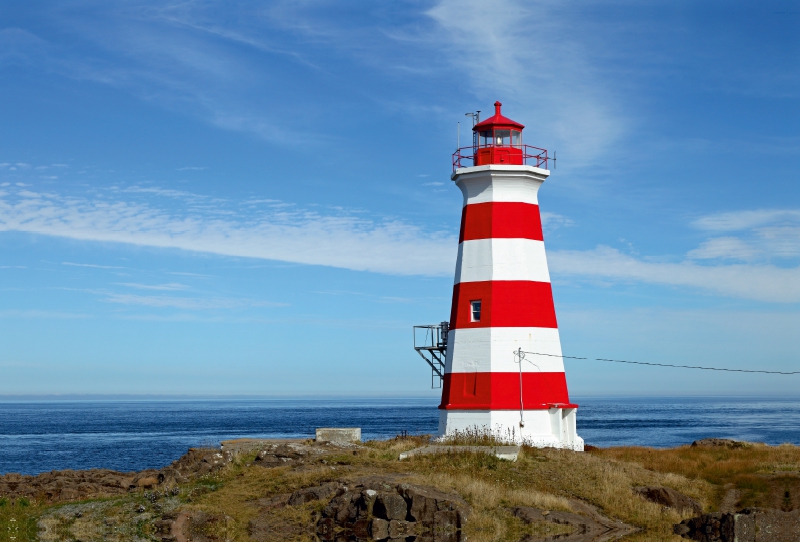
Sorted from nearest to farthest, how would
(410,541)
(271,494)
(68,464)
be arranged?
(410,541) < (271,494) < (68,464)

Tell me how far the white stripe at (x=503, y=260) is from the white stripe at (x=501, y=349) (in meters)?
1.44

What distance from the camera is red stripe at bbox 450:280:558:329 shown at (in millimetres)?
23766

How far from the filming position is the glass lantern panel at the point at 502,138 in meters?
24.8

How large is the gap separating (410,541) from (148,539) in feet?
15.7

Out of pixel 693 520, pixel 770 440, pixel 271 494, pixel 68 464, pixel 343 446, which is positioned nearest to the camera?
pixel 693 520

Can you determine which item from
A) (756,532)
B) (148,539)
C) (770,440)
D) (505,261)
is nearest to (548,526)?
(756,532)

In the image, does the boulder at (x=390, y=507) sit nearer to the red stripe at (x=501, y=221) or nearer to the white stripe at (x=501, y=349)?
the white stripe at (x=501, y=349)

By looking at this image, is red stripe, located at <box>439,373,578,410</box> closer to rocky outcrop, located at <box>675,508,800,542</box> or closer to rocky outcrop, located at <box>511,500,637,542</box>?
rocky outcrop, located at <box>511,500,637,542</box>

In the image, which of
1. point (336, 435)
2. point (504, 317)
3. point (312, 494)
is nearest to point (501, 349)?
point (504, 317)

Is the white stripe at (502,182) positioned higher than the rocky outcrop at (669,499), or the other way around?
the white stripe at (502,182)

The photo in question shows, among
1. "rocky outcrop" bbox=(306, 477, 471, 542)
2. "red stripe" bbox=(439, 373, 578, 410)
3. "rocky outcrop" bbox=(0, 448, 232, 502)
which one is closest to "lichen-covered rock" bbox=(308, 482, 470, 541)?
"rocky outcrop" bbox=(306, 477, 471, 542)

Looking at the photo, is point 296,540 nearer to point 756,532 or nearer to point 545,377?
point 756,532

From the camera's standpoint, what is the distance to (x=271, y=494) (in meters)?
18.1

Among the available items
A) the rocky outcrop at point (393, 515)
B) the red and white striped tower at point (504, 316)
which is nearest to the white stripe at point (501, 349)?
the red and white striped tower at point (504, 316)
